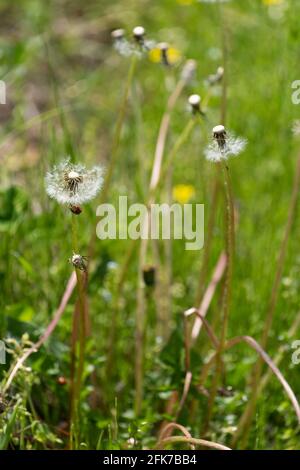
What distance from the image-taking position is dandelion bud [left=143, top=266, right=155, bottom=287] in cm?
157

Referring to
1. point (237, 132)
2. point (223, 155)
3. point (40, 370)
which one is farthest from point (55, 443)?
point (237, 132)

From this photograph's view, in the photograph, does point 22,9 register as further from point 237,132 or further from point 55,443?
point 55,443

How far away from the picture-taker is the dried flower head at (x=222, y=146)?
118 cm

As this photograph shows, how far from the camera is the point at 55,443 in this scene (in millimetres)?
1565

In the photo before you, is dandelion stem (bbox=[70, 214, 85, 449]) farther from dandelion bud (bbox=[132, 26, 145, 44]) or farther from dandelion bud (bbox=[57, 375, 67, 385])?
dandelion bud (bbox=[132, 26, 145, 44])

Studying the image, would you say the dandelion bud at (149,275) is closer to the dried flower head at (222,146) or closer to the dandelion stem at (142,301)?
the dandelion stem at (142,301)

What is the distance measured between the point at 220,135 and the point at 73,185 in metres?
0.21

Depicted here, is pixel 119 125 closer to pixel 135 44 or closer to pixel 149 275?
pixel 135 44

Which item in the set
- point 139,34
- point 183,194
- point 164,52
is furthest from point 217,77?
point 183,194

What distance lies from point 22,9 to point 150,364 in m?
2.37

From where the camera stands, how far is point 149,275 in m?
1.58

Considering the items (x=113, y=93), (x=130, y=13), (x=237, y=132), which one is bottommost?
(x=237, y=132)

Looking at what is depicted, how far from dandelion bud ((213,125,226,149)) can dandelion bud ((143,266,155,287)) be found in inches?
17.2

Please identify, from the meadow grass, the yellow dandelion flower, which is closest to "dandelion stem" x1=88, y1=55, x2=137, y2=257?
the meadow grass
